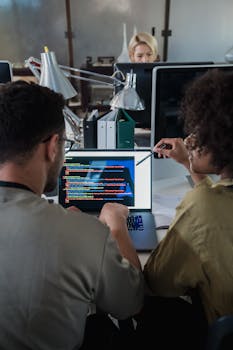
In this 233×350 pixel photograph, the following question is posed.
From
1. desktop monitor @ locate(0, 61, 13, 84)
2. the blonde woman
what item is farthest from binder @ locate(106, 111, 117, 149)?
the blonde woman

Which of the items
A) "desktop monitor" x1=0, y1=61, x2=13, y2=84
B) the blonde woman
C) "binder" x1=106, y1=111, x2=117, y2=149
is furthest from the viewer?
the blonde woman

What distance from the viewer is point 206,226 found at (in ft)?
2.88

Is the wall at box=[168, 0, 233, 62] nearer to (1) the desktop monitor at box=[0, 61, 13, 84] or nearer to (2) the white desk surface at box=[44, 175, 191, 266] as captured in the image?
(1) the desktop monitor at box=[0, 61, 13, 84]

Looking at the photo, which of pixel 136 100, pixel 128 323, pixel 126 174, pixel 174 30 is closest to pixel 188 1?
pixel 174 30

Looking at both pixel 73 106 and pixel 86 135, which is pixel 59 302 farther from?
pixel 73 106

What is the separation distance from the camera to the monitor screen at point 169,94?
1505 mm

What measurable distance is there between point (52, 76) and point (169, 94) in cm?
50

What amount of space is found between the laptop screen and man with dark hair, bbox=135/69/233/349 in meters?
0.43

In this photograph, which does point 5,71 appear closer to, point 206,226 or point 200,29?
point 206,226

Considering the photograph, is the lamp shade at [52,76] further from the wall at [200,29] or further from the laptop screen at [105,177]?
the wall at [200,29]

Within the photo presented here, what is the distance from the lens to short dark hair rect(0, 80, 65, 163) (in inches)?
32.4

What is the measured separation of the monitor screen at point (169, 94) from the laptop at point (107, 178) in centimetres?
19

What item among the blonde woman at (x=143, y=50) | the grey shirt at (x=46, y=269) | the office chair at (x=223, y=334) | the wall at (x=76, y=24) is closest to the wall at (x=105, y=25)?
the wall at (x=76, y=24)

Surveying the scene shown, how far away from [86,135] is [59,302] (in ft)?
3.24
